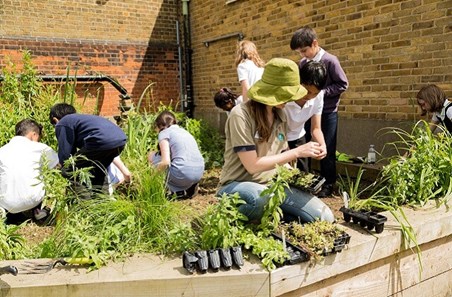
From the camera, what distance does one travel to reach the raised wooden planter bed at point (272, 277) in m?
2.20

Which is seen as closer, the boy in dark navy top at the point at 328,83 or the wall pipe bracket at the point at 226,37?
the boy in dark navy top at the point at 328,83

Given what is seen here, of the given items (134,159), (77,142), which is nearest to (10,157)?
(77,142)

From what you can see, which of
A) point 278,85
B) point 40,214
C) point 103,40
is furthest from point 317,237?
point 103,40

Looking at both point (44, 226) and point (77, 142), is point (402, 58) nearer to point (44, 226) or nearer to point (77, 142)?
point (77, 142)

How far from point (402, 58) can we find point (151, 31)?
6.46m

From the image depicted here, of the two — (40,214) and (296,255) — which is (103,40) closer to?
(40,214)

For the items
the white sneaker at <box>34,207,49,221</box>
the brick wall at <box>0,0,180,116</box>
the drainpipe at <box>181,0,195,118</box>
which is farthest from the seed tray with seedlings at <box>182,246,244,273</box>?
the drainpipe at <box>181,0,195,118</box>

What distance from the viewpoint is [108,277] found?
2234 mm

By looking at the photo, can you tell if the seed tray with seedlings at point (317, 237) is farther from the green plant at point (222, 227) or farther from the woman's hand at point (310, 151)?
the woman's hand at point (310, 151)

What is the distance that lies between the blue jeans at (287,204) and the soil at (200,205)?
15.1 inches

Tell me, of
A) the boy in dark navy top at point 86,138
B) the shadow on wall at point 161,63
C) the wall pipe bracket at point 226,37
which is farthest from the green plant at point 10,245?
the shadow on wall at point 161,63

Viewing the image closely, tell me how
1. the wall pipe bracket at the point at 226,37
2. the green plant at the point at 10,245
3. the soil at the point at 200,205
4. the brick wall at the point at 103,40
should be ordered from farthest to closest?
the brick wall at the point at 103,40 < the wall pipe bracket at the point at 226,37 < the soil at the point at 200,205 < the green plant at the point at 10,245

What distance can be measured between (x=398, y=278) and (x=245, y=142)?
1.46m

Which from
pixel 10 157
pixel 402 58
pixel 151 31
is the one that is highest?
pixel 151 31
